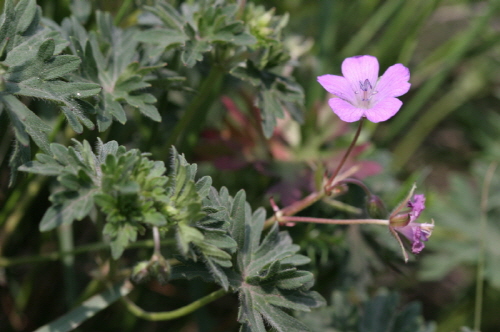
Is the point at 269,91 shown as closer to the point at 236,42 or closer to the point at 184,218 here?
Answer: the point at 236,42

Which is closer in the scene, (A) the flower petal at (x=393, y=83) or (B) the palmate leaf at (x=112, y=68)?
(A) the flower petal at (x=393, y=83)

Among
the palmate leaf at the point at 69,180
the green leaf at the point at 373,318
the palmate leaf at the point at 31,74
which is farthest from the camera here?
the green leaf at the point at 373,318

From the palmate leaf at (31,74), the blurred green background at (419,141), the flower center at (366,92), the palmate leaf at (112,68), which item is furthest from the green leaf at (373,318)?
the palmate leaf at (31,74)

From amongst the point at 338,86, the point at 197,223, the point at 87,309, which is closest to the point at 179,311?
the point at 87,309

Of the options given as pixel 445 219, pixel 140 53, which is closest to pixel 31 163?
pixel 140 53

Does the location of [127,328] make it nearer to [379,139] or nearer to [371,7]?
[379,139]

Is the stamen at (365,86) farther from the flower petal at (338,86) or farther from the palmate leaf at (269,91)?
the palmate leaf at (269,91)
